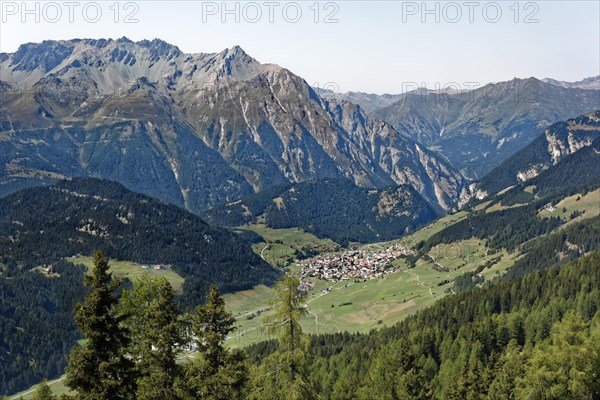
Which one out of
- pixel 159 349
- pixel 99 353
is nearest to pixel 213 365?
pixel 159 349

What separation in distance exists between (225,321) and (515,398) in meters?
39.6

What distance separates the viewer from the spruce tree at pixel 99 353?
3400 centimetres

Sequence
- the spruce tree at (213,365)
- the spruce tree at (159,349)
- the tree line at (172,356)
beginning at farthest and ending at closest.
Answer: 1. the spruce tree at (213,365)
2. the spruce tree at (159,349)
3. the tree line at (172,356)

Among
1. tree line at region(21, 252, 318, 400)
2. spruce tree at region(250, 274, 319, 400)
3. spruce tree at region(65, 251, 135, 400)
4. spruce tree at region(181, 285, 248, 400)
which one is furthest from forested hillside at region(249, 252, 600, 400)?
spruce tree at region(65, 251, 135, 400)

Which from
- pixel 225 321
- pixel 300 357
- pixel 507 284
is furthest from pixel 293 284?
pixel 507 284

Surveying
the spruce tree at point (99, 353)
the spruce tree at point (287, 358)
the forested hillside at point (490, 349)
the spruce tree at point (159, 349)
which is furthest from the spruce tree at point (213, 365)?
the forested hillside at point (490, 349)

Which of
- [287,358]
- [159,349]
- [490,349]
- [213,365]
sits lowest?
[490,349]

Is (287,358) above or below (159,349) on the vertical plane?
below

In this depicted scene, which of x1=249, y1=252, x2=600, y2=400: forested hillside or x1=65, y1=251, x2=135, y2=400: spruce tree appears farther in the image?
x1=249, y1=252, x2=600, y2=400: forested hillside

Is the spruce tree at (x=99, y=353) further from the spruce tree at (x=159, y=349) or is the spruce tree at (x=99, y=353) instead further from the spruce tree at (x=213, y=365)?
the spruce tree at (x=213, y=365)

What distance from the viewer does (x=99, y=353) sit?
113ft

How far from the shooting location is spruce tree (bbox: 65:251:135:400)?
112 feet

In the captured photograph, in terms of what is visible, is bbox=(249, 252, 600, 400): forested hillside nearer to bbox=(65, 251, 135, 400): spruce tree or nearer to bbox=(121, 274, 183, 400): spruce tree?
bbox=(121, 274, 183, 400): spruce tree

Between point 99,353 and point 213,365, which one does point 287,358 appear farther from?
point 99,353
